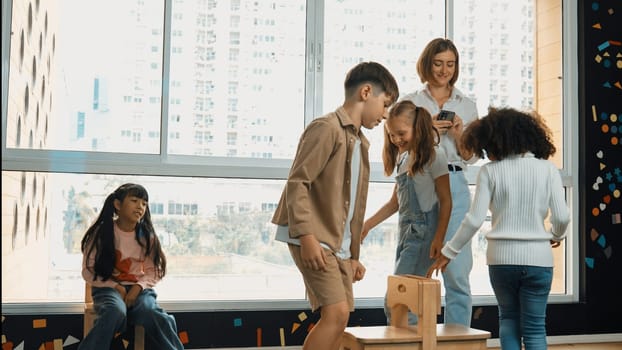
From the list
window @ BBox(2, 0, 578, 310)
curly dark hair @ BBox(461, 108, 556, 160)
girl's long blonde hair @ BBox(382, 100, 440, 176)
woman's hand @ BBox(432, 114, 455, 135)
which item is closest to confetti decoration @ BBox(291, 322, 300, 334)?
window @ BBox(2, 0, 578, 310)

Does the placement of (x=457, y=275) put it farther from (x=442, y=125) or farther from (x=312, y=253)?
(x=312, y=253)

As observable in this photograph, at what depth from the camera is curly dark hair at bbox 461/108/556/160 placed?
6.82 feet

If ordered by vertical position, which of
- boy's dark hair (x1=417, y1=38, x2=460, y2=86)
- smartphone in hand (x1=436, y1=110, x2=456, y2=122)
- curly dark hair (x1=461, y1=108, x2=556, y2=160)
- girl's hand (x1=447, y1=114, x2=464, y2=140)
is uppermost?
boy's dark hair (x1=417, y1=38, x2=460, y2=86)

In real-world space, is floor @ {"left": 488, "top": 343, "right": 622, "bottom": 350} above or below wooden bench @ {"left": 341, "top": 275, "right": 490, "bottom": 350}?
below

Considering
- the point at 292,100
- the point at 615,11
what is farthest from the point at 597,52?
the point at 292,100

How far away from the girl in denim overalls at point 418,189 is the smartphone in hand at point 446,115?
14 centimetres

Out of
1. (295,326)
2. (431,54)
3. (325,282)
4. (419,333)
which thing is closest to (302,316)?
(295,326)

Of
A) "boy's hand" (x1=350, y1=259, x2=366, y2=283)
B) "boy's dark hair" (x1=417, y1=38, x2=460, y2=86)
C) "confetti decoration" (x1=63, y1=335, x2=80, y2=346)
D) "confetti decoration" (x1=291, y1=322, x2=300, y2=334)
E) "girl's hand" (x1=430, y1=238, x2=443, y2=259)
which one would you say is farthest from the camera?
"confetti decoration" (x1=291, y1=322, x2=300, y2=334)

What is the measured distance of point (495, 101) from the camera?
3.49 metres

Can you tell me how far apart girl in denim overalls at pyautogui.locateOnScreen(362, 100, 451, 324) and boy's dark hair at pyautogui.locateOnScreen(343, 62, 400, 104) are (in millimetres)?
325

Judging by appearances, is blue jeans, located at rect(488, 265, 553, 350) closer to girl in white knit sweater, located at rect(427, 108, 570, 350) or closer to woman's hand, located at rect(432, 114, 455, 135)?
girl in white knit sweater, located at rect(427, 108, 570, 350)

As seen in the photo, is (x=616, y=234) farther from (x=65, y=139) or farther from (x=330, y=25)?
(x=65, y=139)

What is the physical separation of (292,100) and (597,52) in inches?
68.0

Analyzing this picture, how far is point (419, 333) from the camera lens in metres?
2.06
